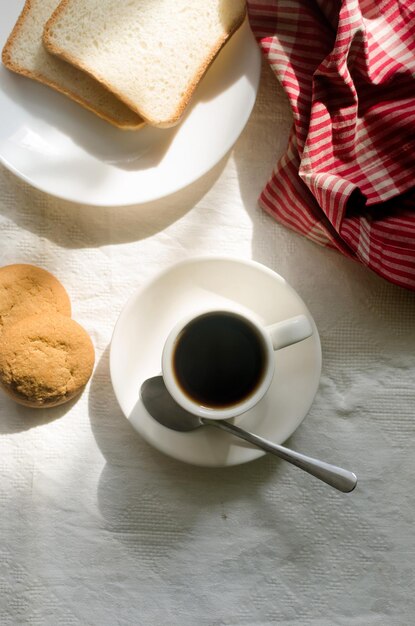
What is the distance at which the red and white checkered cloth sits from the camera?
833 mm

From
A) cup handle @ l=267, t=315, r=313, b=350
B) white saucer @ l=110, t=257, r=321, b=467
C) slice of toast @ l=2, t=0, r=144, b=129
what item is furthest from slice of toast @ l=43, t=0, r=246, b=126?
cup handle @ l=267, t=315, r=313, b=350

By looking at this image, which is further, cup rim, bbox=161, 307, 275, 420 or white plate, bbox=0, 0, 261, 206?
white plate, bbox=0, 0, 261, 206

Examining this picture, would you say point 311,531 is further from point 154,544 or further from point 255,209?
point 255,209

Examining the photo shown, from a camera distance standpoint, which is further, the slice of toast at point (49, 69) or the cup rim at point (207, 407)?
the slice of toast at point (49, 69)

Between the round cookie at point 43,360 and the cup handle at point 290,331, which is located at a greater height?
the round cookie at point 43,360

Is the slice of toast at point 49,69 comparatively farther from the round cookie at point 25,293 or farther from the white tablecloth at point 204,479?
the round cookie at point 25,293

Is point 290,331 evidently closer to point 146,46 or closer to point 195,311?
point 195,311

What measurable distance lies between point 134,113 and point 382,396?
0.54 m

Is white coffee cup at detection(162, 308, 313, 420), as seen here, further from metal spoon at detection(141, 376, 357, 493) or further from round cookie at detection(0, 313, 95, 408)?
round cookie at detection(0, 313, 95, 408)

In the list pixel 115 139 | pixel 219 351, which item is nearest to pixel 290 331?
pixel 219 351

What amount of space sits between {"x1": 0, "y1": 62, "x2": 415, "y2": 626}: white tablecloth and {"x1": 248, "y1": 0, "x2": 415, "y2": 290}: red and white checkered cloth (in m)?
0.07

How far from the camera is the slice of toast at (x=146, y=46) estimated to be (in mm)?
869

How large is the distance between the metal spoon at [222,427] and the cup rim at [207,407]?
4cm

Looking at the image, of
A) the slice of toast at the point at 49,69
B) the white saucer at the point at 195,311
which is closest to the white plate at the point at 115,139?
the slice of toast at the point at 49,69
